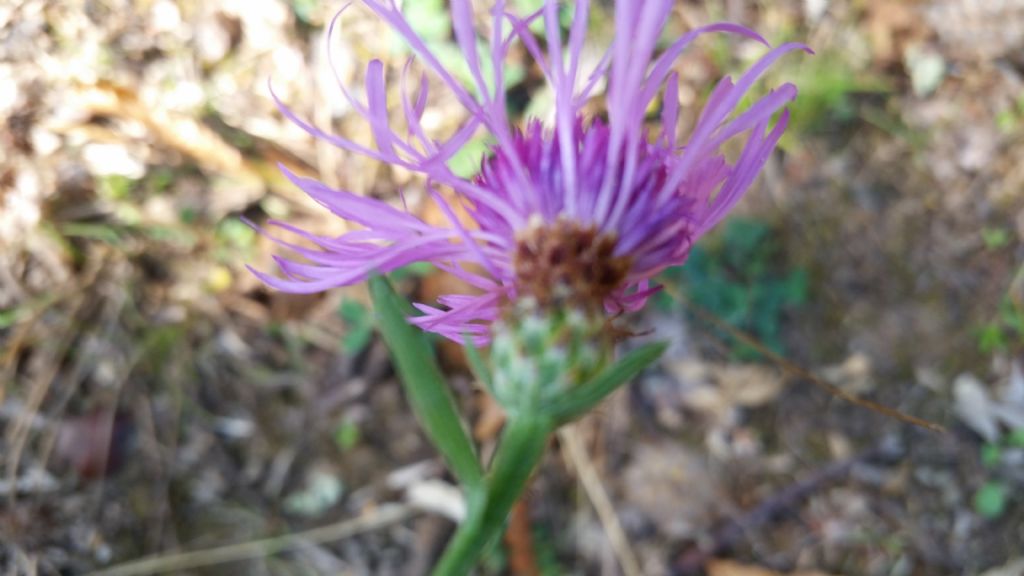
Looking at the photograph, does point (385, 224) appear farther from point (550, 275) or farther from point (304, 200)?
point (304, 200)

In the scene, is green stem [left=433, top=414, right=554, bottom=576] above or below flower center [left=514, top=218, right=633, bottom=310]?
below

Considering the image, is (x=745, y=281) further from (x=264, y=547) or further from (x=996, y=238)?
(x=264, y=547)

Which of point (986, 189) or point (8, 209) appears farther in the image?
point (986, 189)

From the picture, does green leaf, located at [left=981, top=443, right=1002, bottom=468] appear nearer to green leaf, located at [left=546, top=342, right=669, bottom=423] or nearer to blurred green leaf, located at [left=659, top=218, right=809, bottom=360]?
blurred green leaf, located at [left=659, top=218, right=809, bottom=360]

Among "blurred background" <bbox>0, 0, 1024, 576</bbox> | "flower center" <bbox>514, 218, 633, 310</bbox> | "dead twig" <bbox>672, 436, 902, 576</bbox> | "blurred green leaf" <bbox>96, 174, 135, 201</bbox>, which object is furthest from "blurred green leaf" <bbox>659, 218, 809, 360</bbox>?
"blurred green leaf" <bbox>96, 174, 135, 201</bbox>

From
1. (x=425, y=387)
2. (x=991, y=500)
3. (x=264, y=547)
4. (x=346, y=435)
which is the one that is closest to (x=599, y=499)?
(x=346, y=435)

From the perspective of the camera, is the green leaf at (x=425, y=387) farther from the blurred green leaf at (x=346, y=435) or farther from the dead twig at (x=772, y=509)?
the dead twig at (x=772, y=509)

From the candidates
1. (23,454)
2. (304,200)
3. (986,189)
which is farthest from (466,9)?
(986,189)
